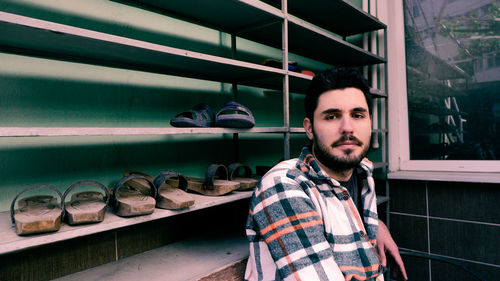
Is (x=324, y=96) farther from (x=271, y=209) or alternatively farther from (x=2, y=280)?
(x=2, y=280)

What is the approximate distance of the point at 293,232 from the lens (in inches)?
38.4

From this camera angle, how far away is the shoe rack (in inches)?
40.4

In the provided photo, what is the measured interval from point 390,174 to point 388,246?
152cm

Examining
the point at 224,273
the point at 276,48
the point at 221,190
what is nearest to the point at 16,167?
the point at 221,190

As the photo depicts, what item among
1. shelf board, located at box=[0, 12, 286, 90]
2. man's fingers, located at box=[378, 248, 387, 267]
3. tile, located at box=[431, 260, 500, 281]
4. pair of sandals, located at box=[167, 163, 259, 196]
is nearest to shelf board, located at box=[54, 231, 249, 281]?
pair of sandals, located at box=[167, 163, 259, 196]

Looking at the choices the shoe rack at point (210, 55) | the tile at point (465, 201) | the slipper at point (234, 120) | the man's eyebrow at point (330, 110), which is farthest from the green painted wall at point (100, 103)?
the tile at point (465, 201)

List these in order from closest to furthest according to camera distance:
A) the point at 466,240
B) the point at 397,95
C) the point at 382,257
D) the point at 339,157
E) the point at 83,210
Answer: the point at 83,210
the point at 339,157
the point at 382,257
the point at 466,240
the point at 397,95

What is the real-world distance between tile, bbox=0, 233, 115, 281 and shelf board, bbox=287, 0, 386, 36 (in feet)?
6.80

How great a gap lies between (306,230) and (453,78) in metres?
2.51

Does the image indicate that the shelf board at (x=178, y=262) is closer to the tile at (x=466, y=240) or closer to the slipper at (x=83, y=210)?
the slipper at (x=83, y=210)

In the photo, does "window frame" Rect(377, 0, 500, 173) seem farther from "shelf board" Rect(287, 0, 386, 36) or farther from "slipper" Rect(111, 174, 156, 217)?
"slipper" Rect(111, 174, 156, 217)

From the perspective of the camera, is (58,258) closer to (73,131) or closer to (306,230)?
(73,131)

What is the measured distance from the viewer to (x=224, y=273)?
54.2 inches

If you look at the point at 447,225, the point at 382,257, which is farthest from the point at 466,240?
the point at 382,257
